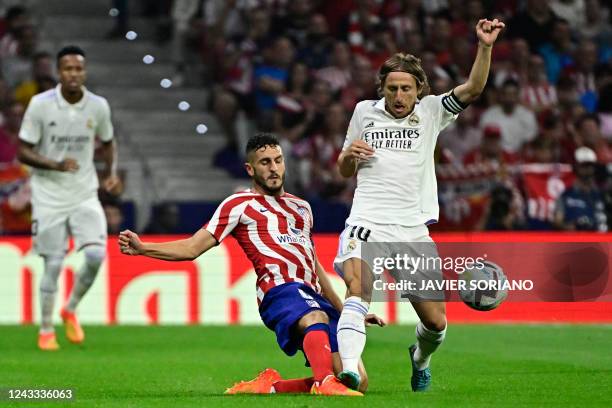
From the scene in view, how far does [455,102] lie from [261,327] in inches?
288

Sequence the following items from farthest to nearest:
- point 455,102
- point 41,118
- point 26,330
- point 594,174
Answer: point 594,174
point 26,330
point 41,118
point 455,102

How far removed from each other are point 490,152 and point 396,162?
9925mm

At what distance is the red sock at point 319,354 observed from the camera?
27.5ft

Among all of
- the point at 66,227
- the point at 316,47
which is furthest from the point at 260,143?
the point at 316,47

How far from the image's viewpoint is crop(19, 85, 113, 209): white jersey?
1309cm

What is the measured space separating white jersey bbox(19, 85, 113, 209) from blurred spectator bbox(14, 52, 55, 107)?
5.67 m

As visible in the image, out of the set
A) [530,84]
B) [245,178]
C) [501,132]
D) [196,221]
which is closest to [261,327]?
[196,221]

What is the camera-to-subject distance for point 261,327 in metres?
15.9

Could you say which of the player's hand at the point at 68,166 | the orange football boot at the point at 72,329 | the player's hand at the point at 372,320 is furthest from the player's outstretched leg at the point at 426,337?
the orange football boot at the point at 72,329

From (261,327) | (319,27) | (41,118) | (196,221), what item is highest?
(319,27)

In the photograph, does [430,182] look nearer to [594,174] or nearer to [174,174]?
[594,174]

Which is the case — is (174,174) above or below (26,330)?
above

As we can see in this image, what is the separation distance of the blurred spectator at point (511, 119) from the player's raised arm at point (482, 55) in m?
10.9

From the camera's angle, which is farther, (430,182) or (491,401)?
(430,182)
